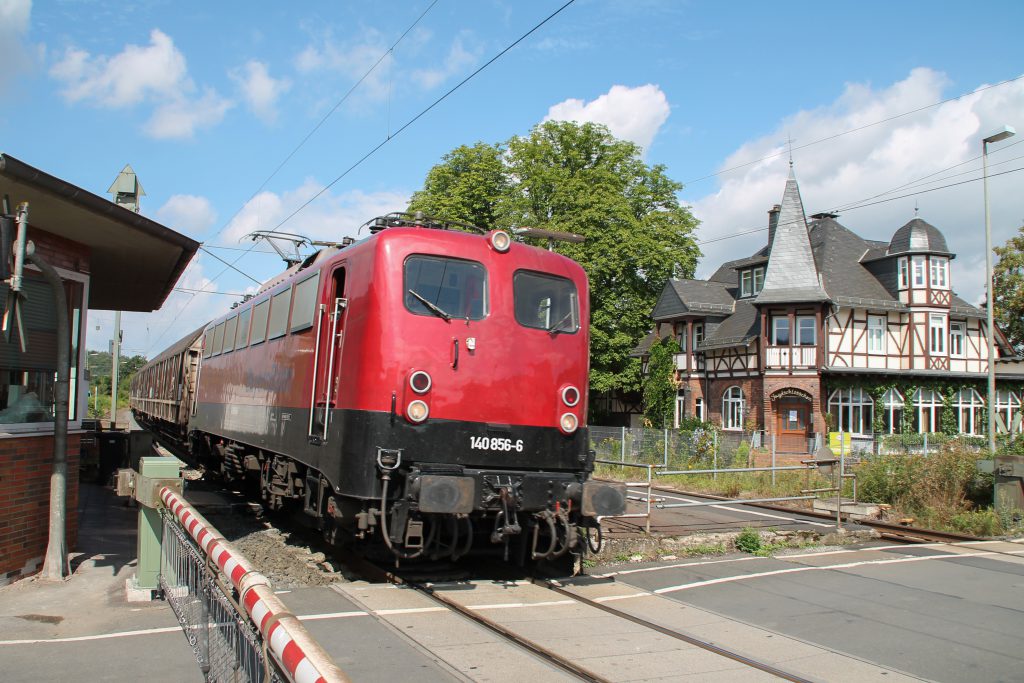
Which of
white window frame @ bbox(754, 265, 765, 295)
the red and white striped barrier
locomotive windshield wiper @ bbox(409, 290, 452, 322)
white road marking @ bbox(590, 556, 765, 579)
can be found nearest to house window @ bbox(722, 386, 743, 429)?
white window frame @ bbox(754, 265, 765, 295)

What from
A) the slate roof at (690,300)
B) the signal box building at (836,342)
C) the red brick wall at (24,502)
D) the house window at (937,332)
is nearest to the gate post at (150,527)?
the red brick wall at (24,502)

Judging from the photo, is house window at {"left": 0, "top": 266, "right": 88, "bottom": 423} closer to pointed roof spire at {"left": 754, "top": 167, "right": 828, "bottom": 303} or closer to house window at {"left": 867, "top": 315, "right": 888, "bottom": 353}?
pointed roof spire at {"left": 754, "top": 167, "right": 828, "bottom": 303}

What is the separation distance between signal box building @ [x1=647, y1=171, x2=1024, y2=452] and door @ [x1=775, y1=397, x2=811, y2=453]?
0.14 feet

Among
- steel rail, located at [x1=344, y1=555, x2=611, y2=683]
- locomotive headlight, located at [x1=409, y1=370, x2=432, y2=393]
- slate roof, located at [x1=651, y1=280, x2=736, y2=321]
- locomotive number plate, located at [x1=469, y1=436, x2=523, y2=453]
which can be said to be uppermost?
slate roof, located at [x1=651, y1=280, x2=736, y2=321]

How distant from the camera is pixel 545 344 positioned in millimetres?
8445

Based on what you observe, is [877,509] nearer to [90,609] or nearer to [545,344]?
[545,344]

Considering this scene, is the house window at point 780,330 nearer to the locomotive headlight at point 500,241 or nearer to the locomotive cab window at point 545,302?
the locomotive cab window at point 545,302

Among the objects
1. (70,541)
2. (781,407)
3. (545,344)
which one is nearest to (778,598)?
(545,344)

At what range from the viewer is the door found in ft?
112

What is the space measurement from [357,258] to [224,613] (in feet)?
14.8

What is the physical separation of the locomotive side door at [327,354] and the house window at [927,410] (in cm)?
3271

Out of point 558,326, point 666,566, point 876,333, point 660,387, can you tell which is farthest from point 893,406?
point 558,326

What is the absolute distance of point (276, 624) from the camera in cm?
311

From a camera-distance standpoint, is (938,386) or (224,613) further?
(938,386)
